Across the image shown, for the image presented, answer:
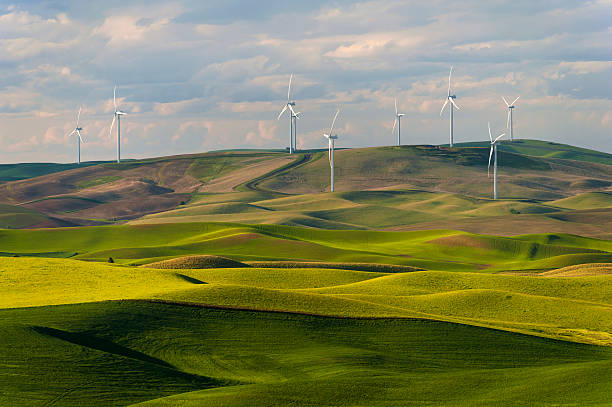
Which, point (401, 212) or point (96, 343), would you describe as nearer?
point (96, 343)

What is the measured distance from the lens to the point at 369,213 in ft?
447

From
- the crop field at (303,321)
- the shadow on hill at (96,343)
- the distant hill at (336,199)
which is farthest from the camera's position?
the distant hill at (336,199)

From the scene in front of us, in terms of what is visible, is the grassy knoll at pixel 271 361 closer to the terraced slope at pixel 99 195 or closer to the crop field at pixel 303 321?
the crop field at pixel 303 321

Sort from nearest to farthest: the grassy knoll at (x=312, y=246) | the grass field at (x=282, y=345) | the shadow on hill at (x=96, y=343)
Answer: the grass field at (x=282, y=345)
the shadow on hill at (x=96, y=343)
the grassy knoll at (x=312, y=246)

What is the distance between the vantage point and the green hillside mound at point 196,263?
217 ft

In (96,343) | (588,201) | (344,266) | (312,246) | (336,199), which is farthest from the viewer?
(588,201)

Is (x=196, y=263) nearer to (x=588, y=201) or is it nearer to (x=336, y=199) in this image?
(x=336, y=199)

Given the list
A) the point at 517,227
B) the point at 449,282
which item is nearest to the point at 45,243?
the point at 449,282

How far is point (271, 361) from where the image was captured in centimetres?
3300

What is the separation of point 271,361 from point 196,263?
3467 cm

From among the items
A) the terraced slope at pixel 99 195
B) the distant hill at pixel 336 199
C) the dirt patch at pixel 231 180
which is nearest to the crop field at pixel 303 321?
the distant hill at pixel 336 199

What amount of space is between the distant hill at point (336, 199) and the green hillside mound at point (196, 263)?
50.3 meters

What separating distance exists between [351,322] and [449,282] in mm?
21532

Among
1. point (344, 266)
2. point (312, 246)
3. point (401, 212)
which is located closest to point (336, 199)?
point (401, 212)
